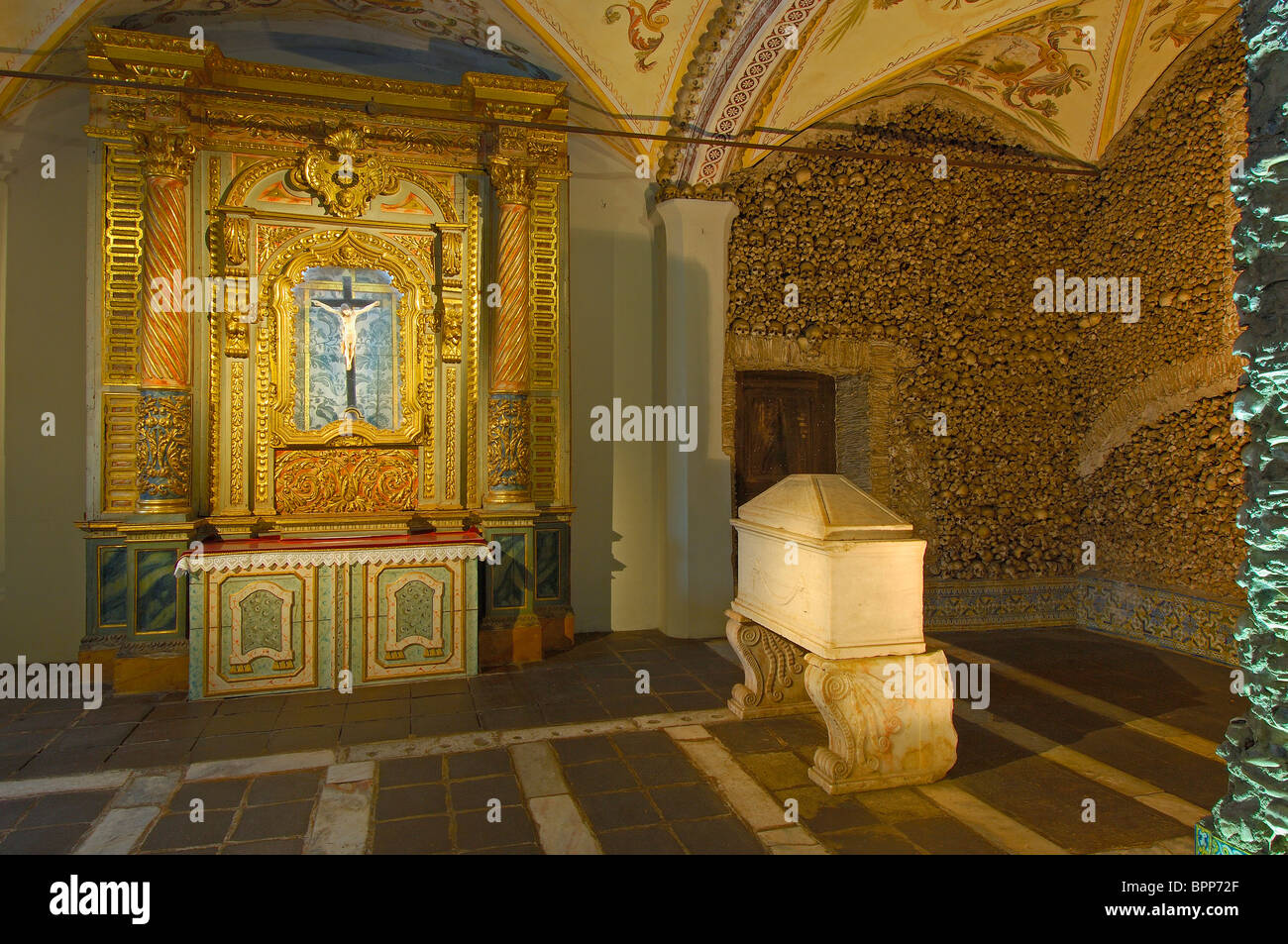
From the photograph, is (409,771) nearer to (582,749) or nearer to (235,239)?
(582,749)

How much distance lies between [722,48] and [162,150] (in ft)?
13.0

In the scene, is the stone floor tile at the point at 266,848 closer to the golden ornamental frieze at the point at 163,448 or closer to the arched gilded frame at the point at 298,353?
the golden ornamental frieze at the point at 163,448

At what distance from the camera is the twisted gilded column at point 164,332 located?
16.8 feet

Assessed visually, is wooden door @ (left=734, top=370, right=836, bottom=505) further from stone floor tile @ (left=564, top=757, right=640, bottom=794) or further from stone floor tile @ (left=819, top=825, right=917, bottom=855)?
stone floor tile @ (left=819, top=825, right=917, bottom=855)

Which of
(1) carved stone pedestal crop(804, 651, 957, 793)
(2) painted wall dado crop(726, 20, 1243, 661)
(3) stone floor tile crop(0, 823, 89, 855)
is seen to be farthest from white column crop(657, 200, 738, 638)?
(3) stone floor tile crop(0, 823, 89, 855)

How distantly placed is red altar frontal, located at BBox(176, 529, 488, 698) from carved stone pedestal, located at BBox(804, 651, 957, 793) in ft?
8.81

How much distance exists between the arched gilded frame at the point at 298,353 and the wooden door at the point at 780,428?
2.70 metres

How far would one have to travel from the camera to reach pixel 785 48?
18.2 feet

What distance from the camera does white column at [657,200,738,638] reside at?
623cm

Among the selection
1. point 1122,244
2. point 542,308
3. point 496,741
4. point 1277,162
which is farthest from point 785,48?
point 496,741

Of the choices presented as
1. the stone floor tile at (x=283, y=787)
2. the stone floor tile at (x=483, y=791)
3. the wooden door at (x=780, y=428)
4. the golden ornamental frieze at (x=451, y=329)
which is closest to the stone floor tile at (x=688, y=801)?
the stone floor tile at (x=483, y=791)

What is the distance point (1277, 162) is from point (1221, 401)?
14.3 feet

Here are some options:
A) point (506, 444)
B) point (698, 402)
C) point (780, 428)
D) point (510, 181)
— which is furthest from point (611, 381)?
point (510, 181)

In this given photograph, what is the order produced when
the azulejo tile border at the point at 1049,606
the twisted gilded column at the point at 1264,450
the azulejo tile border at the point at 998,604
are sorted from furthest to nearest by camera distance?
the azulejo tile border at the point at 998,604
the azulejo tile border at the point at 1049,606
the twisted gilded column at the point at 1264,450
